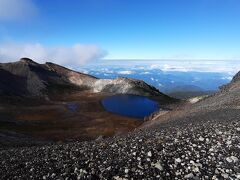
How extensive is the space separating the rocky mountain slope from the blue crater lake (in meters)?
8.42

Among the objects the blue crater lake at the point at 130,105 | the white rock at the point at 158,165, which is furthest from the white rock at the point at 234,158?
the blue crater lake at the point at 130,105

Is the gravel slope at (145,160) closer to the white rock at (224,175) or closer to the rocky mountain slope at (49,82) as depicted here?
the white rock at (224,175)

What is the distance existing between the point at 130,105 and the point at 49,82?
156 feet

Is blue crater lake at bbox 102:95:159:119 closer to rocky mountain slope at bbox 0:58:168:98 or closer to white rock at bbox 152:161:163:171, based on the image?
rocky mountain slope at bbox 0:58:168:98

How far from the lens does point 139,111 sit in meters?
93.2

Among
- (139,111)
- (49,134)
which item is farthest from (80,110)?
(49,134)

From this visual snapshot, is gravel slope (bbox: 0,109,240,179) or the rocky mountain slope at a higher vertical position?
gravel slope (bbox: 0,109,240,179)

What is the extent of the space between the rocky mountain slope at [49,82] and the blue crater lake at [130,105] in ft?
27.6

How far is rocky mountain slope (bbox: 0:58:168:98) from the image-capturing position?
119500 millimetres

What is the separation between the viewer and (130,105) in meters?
103

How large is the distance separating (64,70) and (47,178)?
147 meters

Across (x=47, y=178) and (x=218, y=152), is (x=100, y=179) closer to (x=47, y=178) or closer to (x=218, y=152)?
(x=47, y=178)

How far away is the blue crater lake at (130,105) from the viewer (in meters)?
90.4

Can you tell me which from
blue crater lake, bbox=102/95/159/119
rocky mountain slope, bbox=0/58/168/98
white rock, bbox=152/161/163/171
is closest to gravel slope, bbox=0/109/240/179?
white rock, bbox=152/161/163/171
